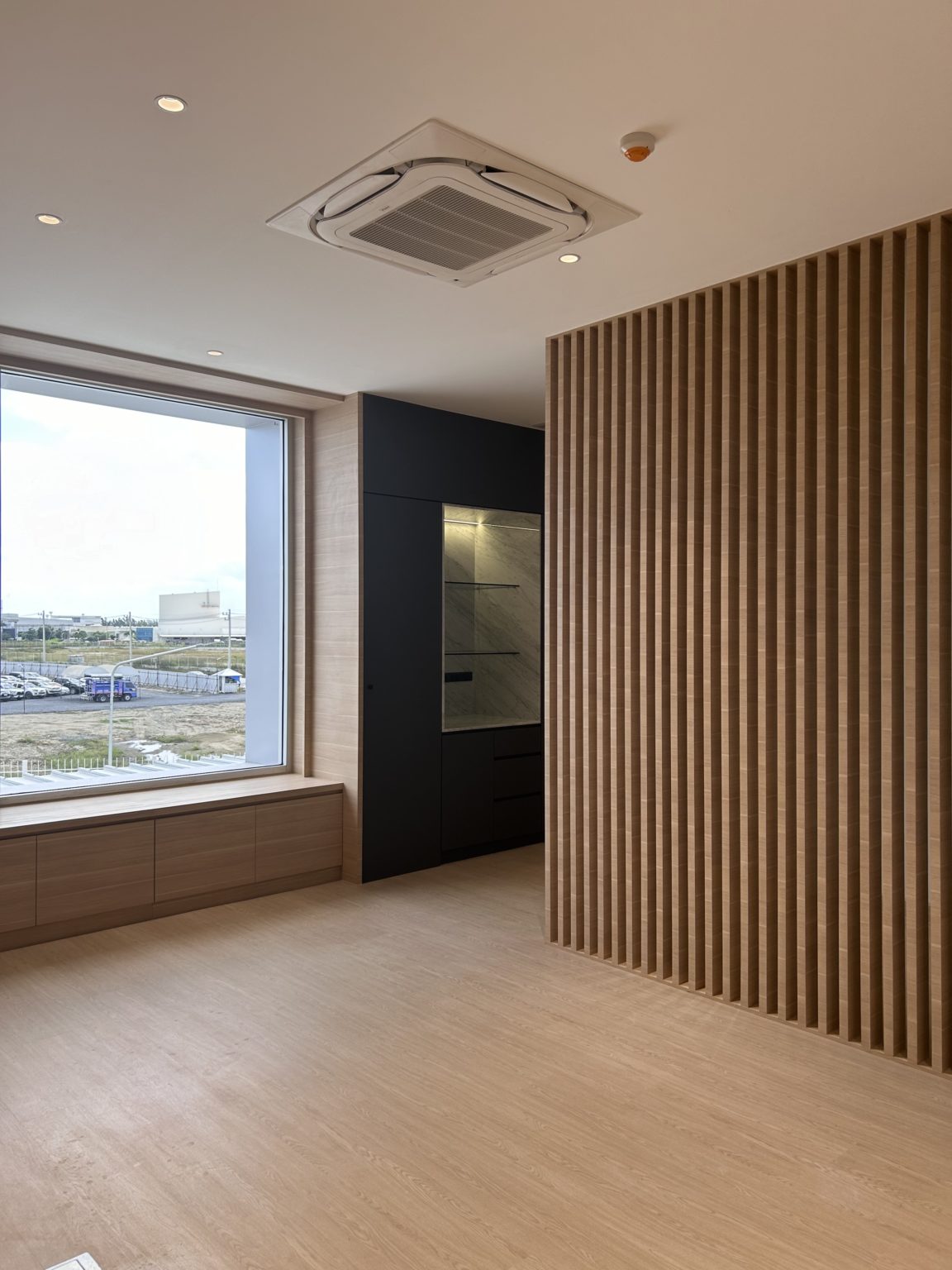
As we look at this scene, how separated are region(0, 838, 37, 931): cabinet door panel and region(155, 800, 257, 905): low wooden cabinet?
1.93 feet

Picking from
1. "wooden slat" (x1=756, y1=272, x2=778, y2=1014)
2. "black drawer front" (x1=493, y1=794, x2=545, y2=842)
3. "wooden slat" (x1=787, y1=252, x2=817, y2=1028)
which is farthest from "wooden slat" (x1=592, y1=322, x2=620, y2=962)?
"black drawer front" (x1=493, y1=794, x2=545, y2=842)

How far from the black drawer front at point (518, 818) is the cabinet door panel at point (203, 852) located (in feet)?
5.68

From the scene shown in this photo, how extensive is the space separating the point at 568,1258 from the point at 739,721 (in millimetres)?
2011

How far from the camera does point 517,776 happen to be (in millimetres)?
6340

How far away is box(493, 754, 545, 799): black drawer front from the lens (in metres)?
6.21

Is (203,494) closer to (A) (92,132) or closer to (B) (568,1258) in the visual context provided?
(A) (92,132)

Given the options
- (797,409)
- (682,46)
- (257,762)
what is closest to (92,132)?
(682,46)

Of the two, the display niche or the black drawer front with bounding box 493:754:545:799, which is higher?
the display niche

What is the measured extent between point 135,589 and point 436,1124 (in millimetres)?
3434

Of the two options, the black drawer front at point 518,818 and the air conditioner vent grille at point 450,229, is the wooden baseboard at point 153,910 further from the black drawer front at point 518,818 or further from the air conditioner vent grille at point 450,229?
the air conditioner vent grille at point 450,229

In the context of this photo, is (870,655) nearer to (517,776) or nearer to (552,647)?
(552,647)

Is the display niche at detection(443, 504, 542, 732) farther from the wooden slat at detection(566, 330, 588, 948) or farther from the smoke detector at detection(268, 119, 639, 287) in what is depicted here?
the smoke detector at detection(268, 119, 639, 287)

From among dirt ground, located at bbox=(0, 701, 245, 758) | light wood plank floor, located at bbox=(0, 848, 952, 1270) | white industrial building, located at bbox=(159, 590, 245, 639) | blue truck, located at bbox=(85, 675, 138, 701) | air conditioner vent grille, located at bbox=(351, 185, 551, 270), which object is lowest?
light wood plank floor, located at bbox=(0, 848, 952, 1270)

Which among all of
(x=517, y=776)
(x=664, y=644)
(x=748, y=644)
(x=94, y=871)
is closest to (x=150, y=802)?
(x=94, y=871)
